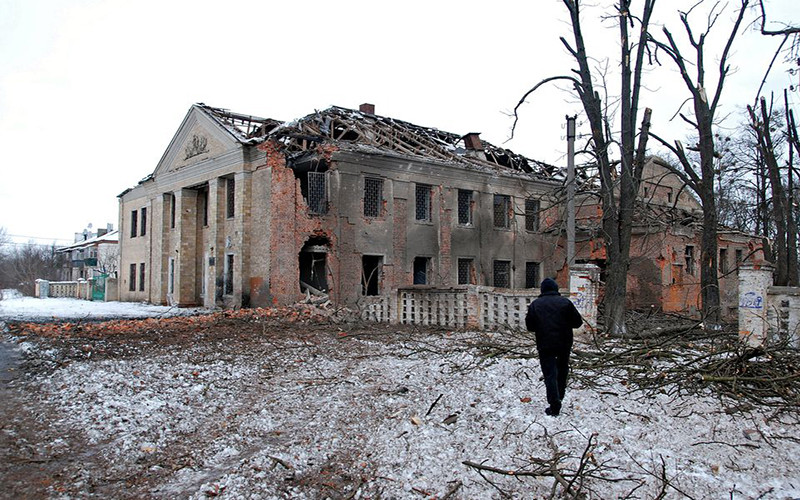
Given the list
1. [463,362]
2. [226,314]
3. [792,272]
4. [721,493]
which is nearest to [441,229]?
[226,314]

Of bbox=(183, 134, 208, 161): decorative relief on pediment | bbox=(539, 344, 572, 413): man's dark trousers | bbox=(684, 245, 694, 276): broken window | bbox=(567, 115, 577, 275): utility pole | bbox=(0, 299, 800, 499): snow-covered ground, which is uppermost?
bbox=(183, 134, 208, 161): decorative relief on pediment

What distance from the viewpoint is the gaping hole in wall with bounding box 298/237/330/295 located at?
21797 millimetres

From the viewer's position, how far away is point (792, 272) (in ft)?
67.6

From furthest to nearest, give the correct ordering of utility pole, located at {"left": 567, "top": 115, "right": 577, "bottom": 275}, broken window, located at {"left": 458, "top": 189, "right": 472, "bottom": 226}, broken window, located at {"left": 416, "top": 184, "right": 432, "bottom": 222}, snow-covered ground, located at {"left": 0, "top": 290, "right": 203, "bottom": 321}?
broken window, located at {"left": 458, "top": 189, "right": 472, "bottom": 226}
broken window, located at {"left": 416, "top": 184, "right": 432, "bottom": 222}
snow-covered ground, located at {"left": 0, "top": 290, "right": 203, "bottom": 321}
utility pole, located at {"left": 567, "top": 115, "right": 577, "bottom": 275}

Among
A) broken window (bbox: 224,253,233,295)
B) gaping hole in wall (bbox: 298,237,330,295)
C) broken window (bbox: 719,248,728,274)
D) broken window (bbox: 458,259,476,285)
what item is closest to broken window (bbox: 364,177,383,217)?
gaping hole in wall (bbox: 298,237,330,295)

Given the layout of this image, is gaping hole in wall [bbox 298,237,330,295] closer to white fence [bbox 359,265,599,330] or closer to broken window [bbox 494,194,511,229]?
white fence [bbox 359,265,599,330]

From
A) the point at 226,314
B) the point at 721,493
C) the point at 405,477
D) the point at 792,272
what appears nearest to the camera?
the point at 721,493

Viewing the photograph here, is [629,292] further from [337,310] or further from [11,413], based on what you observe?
[11,413]

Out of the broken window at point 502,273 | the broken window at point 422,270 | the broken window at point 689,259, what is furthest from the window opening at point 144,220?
the broken window at point 689,259

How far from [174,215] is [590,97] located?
21951mm

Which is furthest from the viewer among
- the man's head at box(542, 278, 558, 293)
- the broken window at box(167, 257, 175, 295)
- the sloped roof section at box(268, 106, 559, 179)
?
the broken window at box(167, 257, 175, 295)

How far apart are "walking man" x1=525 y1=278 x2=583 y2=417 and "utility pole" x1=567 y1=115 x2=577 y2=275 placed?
7.95 m

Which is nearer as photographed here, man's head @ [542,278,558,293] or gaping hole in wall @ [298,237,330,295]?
man's head @ [542,278,558,293]

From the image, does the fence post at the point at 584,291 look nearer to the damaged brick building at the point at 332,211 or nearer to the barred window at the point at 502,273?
the damaged brick building at the point at 332,211
